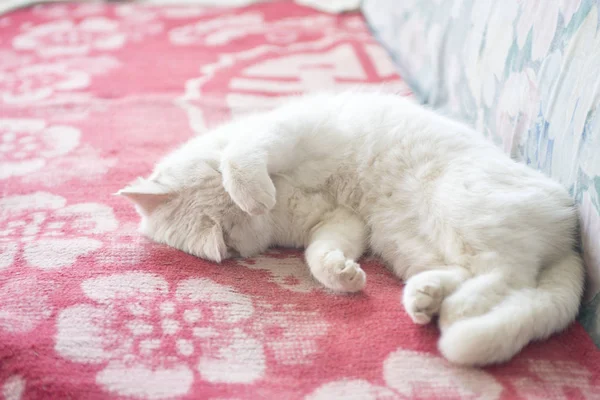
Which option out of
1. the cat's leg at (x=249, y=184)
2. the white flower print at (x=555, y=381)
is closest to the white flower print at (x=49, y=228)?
the cat's leg at (x=249, y=184)

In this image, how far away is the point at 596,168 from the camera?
1084 mm

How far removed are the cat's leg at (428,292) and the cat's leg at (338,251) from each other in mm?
124

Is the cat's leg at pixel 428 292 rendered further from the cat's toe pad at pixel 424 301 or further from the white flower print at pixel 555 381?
the white flower print at pixel 555 381

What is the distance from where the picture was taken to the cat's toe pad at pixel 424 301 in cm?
106

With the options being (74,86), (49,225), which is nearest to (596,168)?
(49,225)

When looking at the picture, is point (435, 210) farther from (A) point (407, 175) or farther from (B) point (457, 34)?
(B) point (457, 34)

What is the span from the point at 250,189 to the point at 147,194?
0.28 metres

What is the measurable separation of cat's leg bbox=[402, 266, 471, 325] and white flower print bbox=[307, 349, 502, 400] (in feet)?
0.31

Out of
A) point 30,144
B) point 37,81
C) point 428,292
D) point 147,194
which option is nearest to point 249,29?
point 37,81

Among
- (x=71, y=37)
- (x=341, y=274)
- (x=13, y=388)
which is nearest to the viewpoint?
(x=13, y=388)

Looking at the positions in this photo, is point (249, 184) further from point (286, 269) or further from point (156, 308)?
point (156, 308)

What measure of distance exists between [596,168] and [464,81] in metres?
0.73

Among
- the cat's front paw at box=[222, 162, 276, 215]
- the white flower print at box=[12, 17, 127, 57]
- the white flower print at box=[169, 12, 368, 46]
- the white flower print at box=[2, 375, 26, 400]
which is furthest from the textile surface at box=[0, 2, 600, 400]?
the white flower print at box=[169, 12, 368, 46]

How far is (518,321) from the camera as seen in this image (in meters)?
1.00
